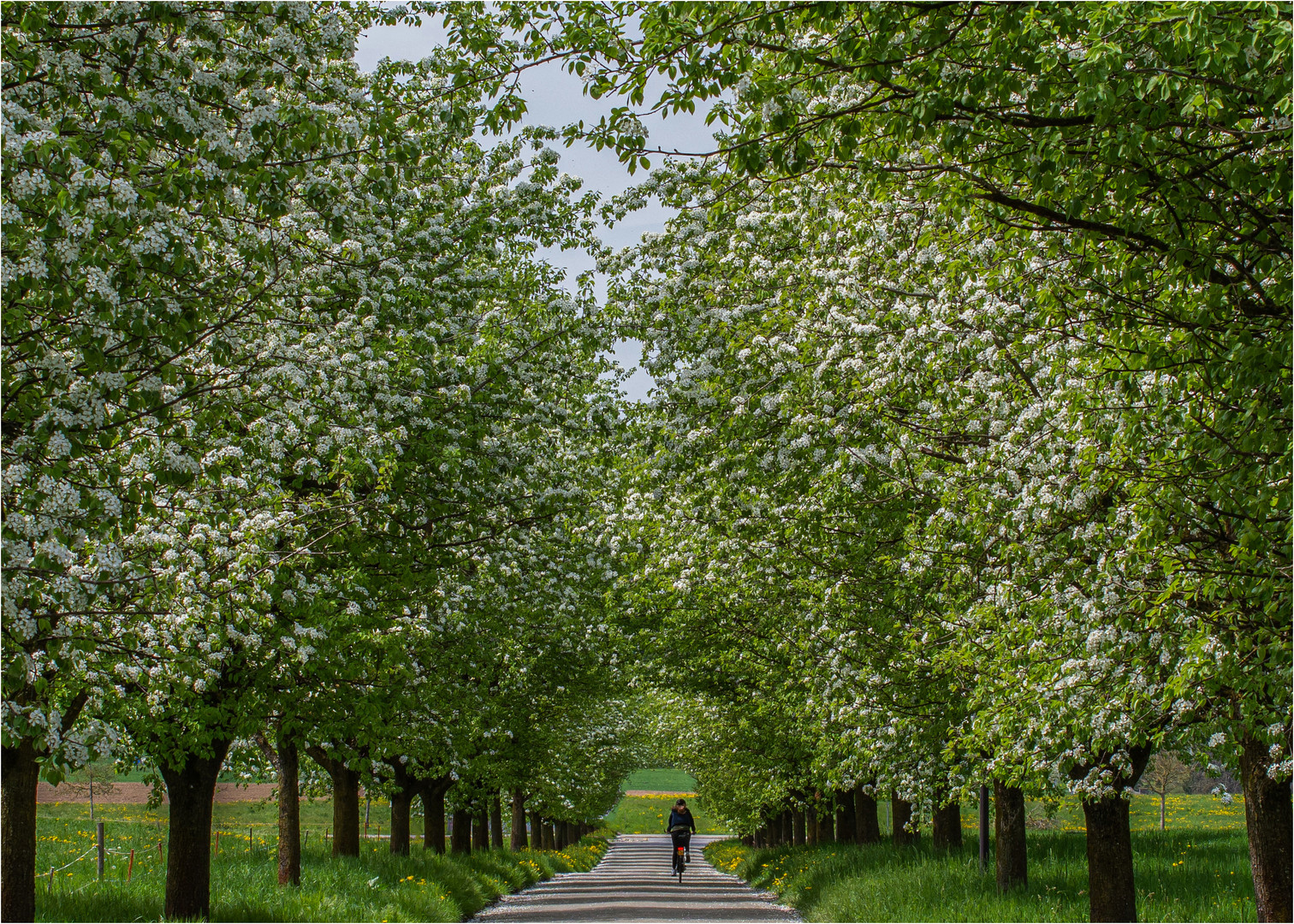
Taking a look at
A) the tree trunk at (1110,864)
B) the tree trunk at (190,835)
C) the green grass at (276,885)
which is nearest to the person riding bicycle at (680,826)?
the green grass at (276,885)

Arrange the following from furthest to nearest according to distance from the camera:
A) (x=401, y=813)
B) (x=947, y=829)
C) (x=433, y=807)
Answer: (x=433, y=807), (x=401, y=813), (x=947, y=829)

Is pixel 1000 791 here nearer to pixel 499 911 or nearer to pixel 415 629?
pixel 415 629

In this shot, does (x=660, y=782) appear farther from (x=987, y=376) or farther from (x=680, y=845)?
(x=987, y=376)

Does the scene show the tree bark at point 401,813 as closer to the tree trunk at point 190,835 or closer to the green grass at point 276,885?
the green grass at point 276,885

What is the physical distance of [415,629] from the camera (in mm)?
13164

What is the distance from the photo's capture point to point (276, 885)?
17.8 metres

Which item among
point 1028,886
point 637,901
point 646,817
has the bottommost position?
point 646,817

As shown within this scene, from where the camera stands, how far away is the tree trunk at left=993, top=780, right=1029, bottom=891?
16562 millimetres

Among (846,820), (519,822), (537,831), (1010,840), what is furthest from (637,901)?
(537,831)

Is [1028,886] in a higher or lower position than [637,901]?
higher

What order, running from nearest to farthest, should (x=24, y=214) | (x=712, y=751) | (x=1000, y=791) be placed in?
(x=24, y=214), (x=1000, y=791), (x=712, y=751)

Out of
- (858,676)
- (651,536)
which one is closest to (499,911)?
(651,536)

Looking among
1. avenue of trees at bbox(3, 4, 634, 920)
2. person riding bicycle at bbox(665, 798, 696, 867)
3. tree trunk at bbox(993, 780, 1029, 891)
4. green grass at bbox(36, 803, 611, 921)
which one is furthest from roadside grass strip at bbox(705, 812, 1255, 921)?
avenue of trees at bbox(3, 4, 634, 920)

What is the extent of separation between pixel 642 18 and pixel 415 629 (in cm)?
839
